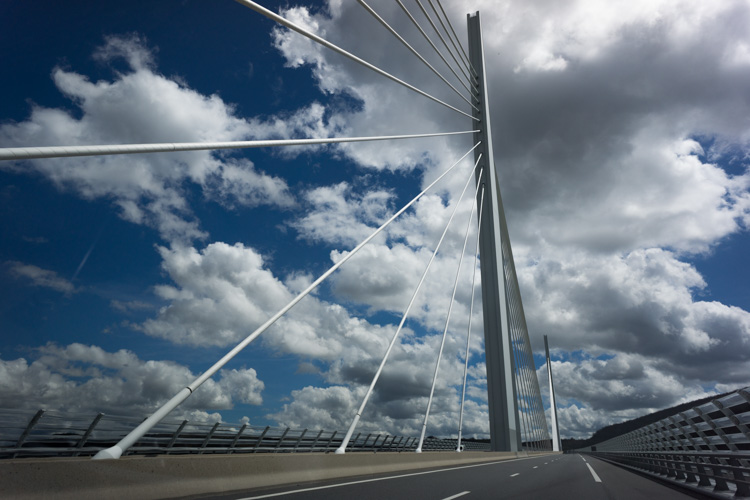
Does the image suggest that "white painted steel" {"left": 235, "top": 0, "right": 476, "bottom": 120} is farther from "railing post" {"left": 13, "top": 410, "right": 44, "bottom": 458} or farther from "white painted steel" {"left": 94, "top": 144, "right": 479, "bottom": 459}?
"railing post" {"left": 13, "top": 410, "right": 44, "bottom": 458}

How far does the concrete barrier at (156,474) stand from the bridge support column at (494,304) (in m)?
12.9

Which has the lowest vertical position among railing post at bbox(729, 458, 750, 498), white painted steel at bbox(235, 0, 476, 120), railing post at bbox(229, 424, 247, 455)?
railing post at bbox(729, 458, 750, 498)

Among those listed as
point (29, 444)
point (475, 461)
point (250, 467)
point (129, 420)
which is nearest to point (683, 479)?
point (475, 461)

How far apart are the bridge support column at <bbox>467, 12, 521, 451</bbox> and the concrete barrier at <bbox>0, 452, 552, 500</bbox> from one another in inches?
507

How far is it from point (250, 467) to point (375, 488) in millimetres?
2155

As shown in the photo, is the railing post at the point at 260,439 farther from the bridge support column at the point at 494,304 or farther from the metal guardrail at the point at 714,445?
the metal guardrail at the point at 714,445

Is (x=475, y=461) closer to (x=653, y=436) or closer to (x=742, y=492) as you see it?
(x=653, y=436)

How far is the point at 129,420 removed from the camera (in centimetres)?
1512

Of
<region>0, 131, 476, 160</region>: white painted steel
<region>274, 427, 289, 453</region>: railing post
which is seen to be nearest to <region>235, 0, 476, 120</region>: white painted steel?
<region>0, 131, 476, 160</region>: white painted steel

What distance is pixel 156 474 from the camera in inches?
253

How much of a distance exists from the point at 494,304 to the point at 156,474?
62.5ft

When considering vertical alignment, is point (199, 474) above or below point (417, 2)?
below

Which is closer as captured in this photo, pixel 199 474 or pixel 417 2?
pixel 199 474

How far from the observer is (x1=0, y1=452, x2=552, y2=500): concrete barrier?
5086mm
